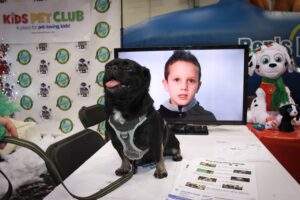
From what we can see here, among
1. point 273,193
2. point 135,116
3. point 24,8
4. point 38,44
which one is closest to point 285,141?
point 273,193

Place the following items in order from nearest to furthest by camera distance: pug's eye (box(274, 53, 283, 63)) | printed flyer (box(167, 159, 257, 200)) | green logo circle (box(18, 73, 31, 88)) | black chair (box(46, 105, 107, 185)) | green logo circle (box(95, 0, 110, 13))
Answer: printed flyer (box(167, 159, 257, 200)), black chair (box(46, 105, 107, 185)), pug's eye (box(274, 53, 283, 63)), green logo circle (box(95, 0, 110, 13)), green logo circle (box(18, 73, 31, 88))

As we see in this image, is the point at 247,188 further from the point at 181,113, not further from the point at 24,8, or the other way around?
the point at 24,8

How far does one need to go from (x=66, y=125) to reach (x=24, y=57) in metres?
0.62

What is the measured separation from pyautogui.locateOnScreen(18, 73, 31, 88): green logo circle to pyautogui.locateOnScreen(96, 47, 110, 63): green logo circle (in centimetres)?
61

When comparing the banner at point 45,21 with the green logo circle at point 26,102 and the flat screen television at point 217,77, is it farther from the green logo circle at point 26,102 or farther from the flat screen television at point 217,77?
the flat screen television at point 217,77

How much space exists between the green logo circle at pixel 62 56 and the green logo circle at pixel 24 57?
0.24 m

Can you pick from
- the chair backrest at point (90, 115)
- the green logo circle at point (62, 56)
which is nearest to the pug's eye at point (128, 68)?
the chair backrest at point (90, 115)

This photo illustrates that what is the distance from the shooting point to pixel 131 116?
2.92 ft

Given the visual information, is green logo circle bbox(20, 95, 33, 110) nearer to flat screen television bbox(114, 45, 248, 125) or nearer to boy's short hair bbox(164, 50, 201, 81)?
flat screen television bbox(114, 45, 248, 125)

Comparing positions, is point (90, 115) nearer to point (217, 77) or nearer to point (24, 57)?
point (217, 77)

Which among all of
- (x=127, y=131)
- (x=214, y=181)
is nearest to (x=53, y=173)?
(x=127, y=131)

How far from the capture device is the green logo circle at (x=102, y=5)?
223 cm

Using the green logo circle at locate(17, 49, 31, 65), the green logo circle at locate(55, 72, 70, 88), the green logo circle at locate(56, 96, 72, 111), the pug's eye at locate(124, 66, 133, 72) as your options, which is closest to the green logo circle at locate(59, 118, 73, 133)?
the green logo circle at locate(56, 96, 72, 111)

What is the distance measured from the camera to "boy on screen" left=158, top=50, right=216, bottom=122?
5.06 feet
